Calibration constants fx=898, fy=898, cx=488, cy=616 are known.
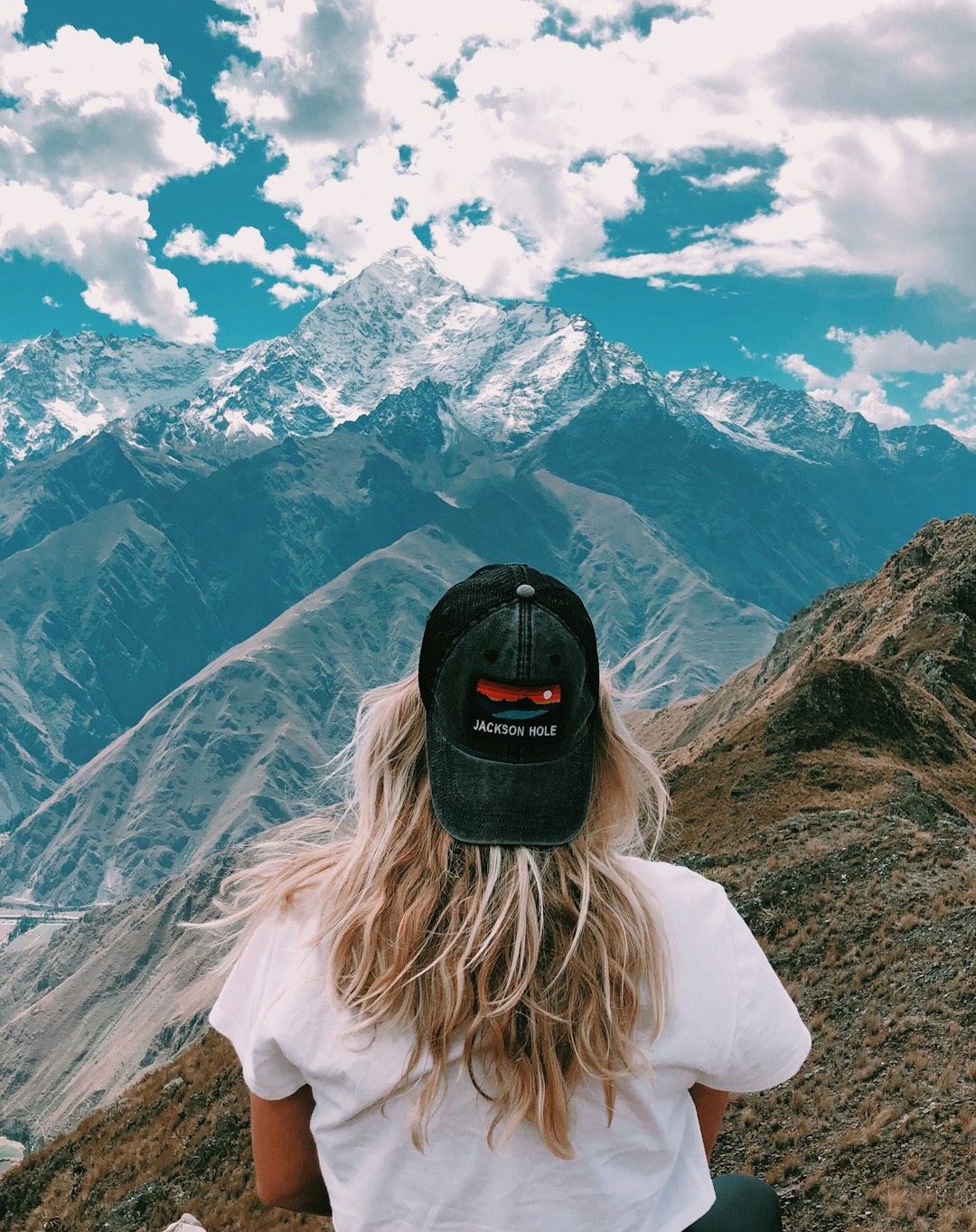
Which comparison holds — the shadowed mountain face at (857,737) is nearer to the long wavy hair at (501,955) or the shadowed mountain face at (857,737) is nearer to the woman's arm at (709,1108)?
the woman's arm at (709,1108)

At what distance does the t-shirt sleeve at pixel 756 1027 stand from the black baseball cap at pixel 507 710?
84 centimetres

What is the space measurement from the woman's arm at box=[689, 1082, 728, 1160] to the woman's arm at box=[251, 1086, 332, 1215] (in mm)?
1723

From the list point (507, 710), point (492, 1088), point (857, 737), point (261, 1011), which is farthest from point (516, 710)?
point (857, 737)

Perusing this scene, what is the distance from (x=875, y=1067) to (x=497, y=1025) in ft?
41.9

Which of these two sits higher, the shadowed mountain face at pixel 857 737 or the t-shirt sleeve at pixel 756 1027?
the t-shirt sleeve at pixel 756 1027

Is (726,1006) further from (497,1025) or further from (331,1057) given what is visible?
(331,1057)

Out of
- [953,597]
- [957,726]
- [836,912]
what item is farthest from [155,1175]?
[953,597]

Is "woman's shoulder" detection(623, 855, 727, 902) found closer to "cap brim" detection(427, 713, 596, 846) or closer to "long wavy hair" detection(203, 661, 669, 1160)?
"long wavy hair" detection(203, 661, 669, 1160)

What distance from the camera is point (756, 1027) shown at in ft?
12.0

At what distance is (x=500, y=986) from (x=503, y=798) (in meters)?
0.72

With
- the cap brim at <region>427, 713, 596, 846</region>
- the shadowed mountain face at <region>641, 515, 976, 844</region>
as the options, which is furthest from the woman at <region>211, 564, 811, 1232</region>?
the shadowed mountain face at <region>641, 515, 976, 844</region>

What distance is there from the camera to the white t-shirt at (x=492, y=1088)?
3.52 metres

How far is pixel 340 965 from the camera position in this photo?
3.52 meters

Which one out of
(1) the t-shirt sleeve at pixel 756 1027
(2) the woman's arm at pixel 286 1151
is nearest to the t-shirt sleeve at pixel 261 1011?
(2) the woman's arm at pixel 286 1151
